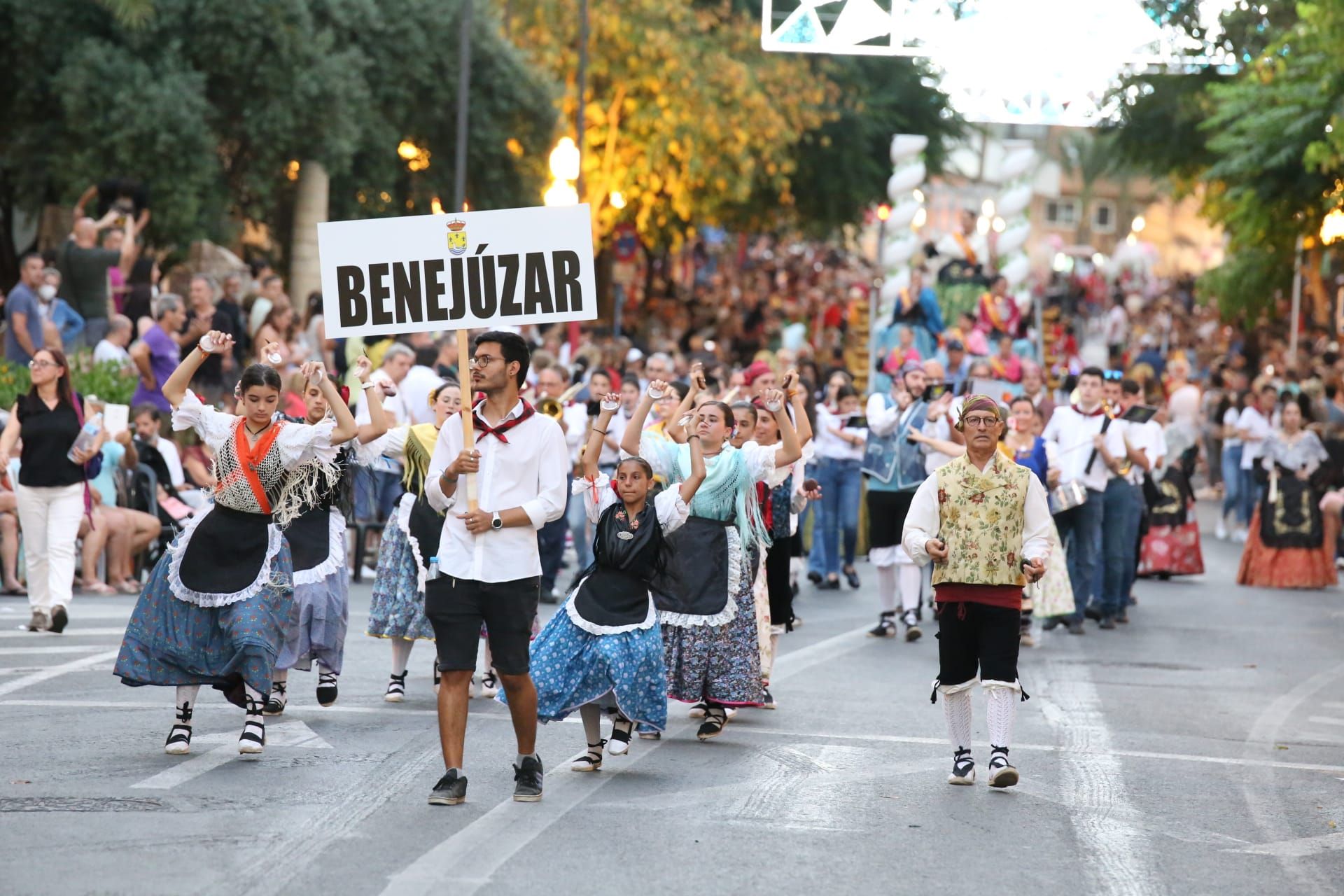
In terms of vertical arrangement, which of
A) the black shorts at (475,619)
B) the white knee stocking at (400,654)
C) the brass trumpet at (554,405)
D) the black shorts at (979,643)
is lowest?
the white knee stocking at (400,654)

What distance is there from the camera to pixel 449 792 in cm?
788

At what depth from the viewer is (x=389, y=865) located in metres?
6.86

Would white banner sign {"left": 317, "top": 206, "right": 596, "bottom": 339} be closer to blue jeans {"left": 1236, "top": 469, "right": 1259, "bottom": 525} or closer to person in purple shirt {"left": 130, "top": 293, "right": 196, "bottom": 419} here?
person in purple shirt {"left": 130, "top": 293, "right": 196, "bottom": 419}

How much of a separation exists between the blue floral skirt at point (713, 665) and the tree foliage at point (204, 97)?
1484cm

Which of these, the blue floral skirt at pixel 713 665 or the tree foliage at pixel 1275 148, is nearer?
the blue floral skirt at pixel 713 665

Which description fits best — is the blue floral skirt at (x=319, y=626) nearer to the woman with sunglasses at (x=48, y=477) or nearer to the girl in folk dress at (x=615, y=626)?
the girl in folk dress at (x=615, y=626)

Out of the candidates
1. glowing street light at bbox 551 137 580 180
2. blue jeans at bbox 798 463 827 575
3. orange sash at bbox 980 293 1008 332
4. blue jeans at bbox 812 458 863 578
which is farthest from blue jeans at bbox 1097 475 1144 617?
glowing street light at bbox 551 137 580 180

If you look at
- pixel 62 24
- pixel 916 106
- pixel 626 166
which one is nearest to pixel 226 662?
pixel 62 24

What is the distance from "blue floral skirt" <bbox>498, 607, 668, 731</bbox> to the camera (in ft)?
29.5

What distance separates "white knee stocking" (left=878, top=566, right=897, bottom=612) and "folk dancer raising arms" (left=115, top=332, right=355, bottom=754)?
254 inches

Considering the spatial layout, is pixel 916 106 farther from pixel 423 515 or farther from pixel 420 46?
pixel 423 515

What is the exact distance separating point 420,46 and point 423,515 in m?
19.2

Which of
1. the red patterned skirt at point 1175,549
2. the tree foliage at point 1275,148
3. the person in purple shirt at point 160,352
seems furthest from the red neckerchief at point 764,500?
the tree foliage at point 1275,148

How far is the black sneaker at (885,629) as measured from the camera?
14.7 meters
